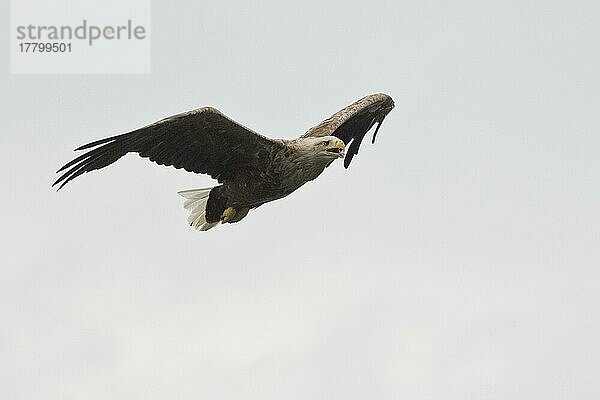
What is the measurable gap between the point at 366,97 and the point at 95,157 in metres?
4.32

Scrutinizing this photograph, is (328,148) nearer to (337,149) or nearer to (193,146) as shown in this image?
(337,149)

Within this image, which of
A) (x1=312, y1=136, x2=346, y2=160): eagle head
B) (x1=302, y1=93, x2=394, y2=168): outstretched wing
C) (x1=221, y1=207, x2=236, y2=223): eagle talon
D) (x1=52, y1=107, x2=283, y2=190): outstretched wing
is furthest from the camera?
(x1=302, y1=93, x2=394, y2=168): outstretched wing

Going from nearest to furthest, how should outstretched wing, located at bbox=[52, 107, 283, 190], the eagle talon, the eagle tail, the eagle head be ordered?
1. outstretched wing, located at bbox=[52, 107, 283, 190]
2. the eagle head
3. the eagle talon
4. the eagle tail

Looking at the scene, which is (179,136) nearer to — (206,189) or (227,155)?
(227,155)

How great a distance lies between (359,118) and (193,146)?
2965 millimetres

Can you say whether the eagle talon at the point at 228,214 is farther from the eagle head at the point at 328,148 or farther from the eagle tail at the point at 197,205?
the eagle head at the point at 328,148

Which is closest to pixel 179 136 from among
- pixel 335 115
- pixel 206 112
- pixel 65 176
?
pixel 206 112

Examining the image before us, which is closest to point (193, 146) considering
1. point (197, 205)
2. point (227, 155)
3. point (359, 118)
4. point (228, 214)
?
point (227, 155)

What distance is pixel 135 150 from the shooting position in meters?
14.4

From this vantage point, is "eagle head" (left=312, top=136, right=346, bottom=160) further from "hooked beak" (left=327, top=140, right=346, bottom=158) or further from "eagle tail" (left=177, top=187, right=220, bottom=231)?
"eagle tail" (left=177, top=187, right=220, bottom=231)

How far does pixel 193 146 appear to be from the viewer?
14805mm

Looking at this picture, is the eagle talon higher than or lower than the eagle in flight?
lower

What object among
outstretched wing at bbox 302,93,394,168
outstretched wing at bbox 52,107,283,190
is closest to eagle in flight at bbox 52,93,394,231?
outstretched wing at bbox 52,107,283,190

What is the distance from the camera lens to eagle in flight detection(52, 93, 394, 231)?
14.1m
